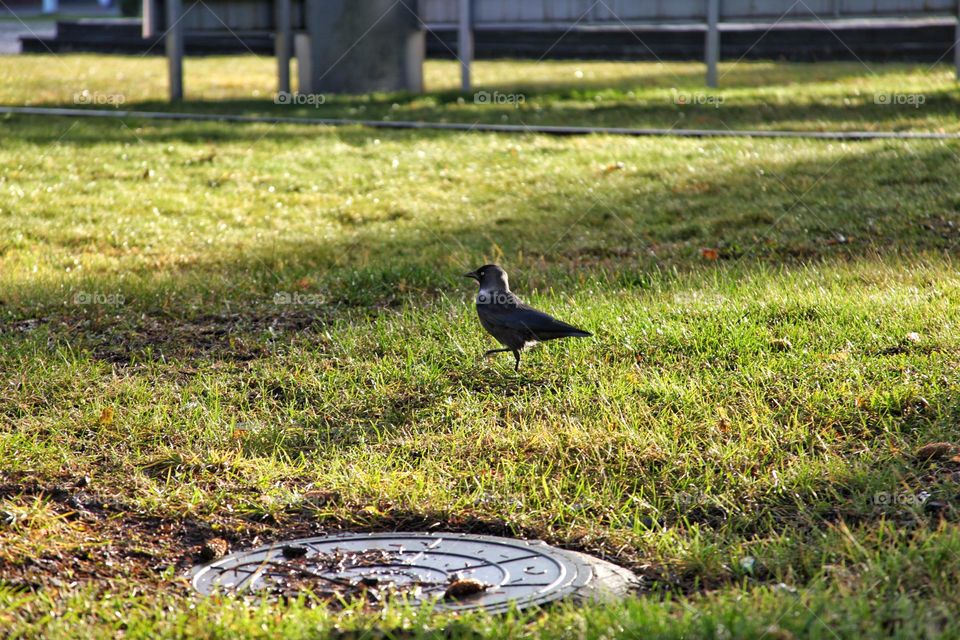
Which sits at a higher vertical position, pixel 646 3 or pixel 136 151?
pixel 646 3

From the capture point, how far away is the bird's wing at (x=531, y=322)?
18.7 feet

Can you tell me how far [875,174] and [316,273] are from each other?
5.08 m

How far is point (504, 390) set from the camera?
579cm

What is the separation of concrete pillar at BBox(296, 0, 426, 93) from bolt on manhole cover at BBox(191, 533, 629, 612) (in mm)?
15052

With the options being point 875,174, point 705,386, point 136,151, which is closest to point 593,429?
point 705,386

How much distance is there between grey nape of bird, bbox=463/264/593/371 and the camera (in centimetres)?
572

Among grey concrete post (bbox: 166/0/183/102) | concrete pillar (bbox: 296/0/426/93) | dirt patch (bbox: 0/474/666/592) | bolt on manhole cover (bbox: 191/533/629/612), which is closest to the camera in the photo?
bolt on manhole cover (bbox: 191/533/629/612)

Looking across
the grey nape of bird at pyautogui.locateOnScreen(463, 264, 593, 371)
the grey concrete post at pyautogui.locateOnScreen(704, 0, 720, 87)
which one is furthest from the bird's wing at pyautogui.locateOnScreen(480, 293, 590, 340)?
the grey concrete post at pyautogui.locateOnScreen(704, 0, 720, 87)

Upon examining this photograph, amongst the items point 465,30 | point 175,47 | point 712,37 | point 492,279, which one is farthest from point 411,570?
point 465,30

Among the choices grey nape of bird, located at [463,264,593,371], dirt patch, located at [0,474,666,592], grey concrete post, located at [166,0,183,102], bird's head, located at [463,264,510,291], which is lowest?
dirt patch, located at [0,474,666,592]

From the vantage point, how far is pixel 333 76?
18.8 m

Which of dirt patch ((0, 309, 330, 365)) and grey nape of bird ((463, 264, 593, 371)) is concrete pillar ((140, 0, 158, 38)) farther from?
grey nape of bird ((463, 264, 593, 371))

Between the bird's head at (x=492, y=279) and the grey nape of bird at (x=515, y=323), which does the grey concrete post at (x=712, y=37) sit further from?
the grey nape of bird at (x=515, y=323)

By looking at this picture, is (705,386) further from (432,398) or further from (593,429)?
(432,398)
